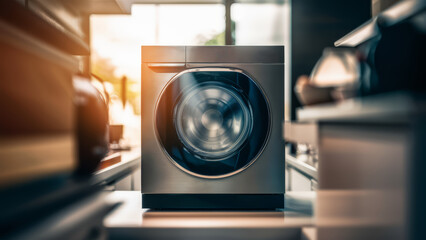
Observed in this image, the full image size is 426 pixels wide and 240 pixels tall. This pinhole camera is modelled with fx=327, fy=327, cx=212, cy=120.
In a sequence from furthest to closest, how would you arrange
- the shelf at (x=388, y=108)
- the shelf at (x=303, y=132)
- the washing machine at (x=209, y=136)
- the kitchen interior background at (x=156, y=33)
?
the kitchen interior background at (x=156, y=33), the washing machine at (x=209, y=136), the shelf at (x=303, y=132), the shelf at (x=388, y=108)

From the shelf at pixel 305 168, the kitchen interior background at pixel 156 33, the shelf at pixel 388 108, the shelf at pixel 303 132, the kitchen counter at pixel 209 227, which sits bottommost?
the kitchen counter at pixel 209 227

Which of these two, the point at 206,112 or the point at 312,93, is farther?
the point at 206,112

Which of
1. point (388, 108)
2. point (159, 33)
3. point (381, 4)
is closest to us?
point (388, 108)

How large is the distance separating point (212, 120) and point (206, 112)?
4 centimetres

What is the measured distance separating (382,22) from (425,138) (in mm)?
1147

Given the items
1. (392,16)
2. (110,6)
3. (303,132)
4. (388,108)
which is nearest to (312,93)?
(303,132)

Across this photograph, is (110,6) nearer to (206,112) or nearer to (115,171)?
(206,112)

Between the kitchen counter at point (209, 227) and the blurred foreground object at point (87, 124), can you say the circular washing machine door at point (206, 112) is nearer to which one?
the kitchen counter at point (209, 227)

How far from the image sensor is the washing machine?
1.40 meters

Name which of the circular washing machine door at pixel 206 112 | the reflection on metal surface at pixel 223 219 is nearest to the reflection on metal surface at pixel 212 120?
the circular washing machine door at pixel 206 112

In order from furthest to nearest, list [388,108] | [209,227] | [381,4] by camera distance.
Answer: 1. [381,4]
2. [209,227]
3. [388,108]

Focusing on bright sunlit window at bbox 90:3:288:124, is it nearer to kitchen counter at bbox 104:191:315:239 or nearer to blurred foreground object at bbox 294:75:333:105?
kitchen counter at bbox 104:191:315:239

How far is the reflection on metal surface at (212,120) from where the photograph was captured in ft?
4.65

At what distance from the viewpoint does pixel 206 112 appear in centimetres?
144
